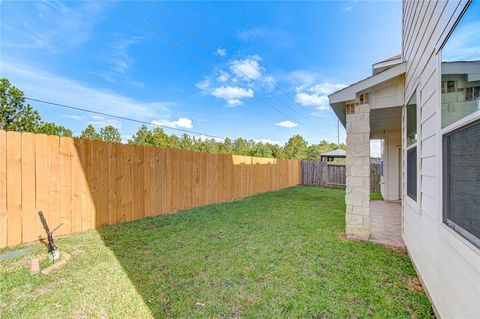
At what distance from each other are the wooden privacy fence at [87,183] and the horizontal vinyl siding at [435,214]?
195 inches

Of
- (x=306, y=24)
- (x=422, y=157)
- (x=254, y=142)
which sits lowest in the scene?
(x=422, y=157)

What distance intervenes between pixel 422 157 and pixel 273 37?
10090 mm

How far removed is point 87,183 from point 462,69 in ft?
17.0

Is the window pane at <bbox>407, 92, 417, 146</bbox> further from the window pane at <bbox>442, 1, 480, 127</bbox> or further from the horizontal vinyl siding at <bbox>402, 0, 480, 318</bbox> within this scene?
the window pane at <bbox>442, 1, 480, 127</bbox>

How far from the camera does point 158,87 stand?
11438 mm

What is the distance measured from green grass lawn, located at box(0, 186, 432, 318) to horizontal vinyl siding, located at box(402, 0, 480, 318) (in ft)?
1.20

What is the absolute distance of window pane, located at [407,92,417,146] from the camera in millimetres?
3074

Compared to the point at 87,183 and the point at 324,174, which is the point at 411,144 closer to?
the point at 87,183

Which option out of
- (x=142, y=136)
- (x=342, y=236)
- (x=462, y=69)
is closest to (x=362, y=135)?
(x=342, y=236)

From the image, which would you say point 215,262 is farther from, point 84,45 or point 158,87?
point 158,87

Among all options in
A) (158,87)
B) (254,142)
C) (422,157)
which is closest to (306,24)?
(158,87)

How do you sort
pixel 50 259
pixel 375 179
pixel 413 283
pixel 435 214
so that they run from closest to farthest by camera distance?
pixel 435 214 → pixel 413 283 → pixel 50 259 → pixel 375 179

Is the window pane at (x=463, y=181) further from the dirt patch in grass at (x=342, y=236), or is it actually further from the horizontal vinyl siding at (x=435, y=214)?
the dirt patch in grass at (x=342, y=236)

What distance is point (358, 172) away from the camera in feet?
13.2
